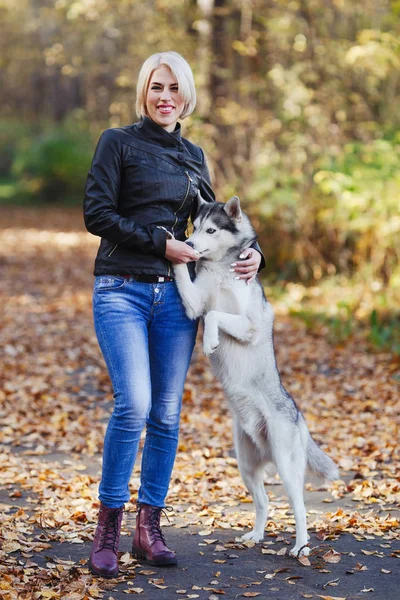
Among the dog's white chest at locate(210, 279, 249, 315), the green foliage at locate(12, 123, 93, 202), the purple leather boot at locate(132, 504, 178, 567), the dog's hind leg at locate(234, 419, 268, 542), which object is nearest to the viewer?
the purple leather boot at locate(132, 504, 178, 567)

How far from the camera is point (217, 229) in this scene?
169 inches

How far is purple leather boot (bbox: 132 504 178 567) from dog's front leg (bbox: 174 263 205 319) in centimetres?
108

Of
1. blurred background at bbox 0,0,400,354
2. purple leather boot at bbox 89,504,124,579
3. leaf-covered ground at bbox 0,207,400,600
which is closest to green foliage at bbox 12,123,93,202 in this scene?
blurred background at bbox 0,0,400,354

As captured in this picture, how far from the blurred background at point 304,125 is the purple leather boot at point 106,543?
21.1 feet

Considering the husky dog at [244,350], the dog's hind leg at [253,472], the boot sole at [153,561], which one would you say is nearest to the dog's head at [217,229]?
the husky dog at [244,350]

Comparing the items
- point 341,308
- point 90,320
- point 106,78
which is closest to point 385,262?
point 341,308

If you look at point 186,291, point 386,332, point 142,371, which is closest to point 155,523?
point 142,371

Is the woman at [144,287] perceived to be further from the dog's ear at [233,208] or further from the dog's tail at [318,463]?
the dog's tail at [318,463]

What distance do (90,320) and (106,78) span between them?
1569cm

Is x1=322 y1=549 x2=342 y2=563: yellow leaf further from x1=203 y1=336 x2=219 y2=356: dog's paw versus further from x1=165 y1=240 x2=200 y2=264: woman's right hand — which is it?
x1=165 y1=240 x2=200 y2=264: woman's right hand

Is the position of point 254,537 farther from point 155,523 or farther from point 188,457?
point 188,457

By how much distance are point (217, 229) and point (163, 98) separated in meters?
0.75

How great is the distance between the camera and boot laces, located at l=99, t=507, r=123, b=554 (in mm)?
4031

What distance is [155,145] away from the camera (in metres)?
4.11
